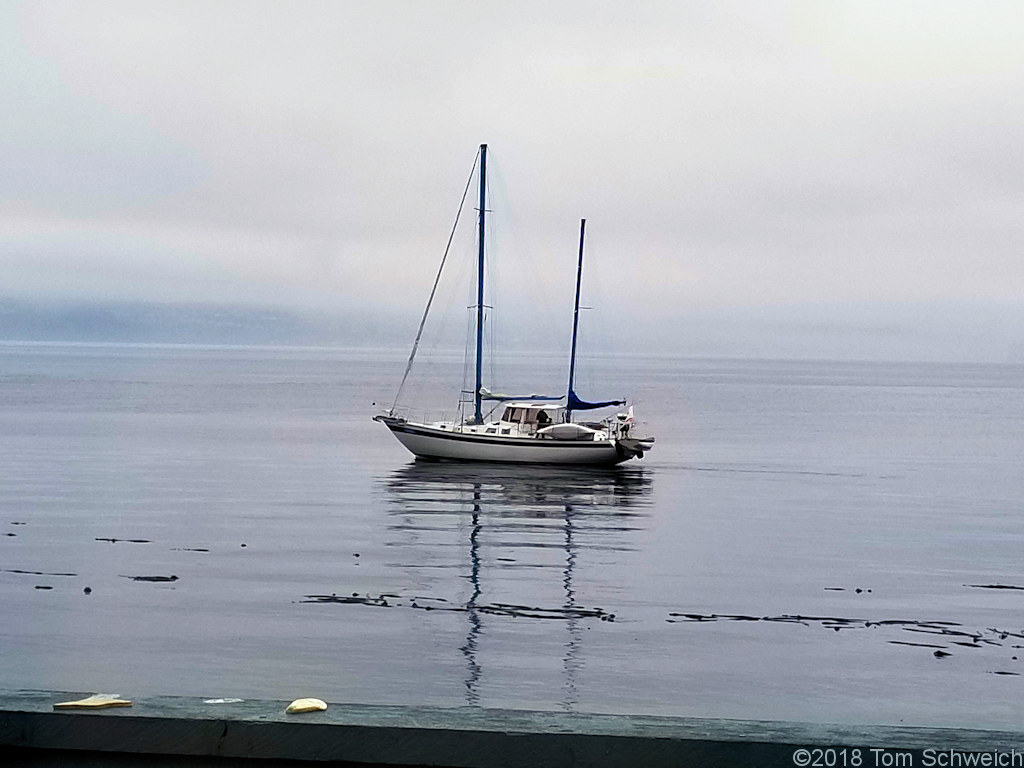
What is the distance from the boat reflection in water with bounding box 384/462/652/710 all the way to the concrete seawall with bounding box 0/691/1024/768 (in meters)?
6.84

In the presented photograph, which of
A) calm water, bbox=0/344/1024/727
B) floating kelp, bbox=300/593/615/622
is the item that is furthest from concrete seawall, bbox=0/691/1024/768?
Answer: floating kelp, bbox=300/593/615/622

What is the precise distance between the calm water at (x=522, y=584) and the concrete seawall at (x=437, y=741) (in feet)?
11.6

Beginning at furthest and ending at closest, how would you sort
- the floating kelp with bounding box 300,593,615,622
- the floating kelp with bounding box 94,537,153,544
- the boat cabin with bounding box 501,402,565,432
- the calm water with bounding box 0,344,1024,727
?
the boat cabin with bounding box 501,402,565,432 < the floating kelp with bounding box 94,537,153,544 < the floating kelp with bounding box 300,593,615,622 < the calm water with bounding box 0,344,1024,727

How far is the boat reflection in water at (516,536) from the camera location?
13031 mm

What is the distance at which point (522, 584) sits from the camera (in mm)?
15320

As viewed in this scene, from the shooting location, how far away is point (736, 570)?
17.8 metres

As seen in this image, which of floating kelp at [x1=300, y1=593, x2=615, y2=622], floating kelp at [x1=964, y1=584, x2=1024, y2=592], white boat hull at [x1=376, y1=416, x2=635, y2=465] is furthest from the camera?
white boat hull at [x1=376, y1=416, x2=635, y2=465]

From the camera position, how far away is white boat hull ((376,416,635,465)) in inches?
1405

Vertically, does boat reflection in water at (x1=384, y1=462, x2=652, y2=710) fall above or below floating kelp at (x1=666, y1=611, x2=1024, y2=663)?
below

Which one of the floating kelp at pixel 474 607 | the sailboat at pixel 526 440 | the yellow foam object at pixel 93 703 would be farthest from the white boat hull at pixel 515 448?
the yellow foam object at pixel 93 703

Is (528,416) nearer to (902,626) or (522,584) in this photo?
(522,584)

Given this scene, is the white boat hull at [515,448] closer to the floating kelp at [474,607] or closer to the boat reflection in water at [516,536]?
the boat reflection in water at [516,536]

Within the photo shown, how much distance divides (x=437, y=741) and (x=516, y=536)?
19.1 meters

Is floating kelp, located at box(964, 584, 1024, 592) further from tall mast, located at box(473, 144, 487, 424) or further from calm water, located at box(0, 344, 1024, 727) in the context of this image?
tall mast, located at box(473, 144, 487, 424)
